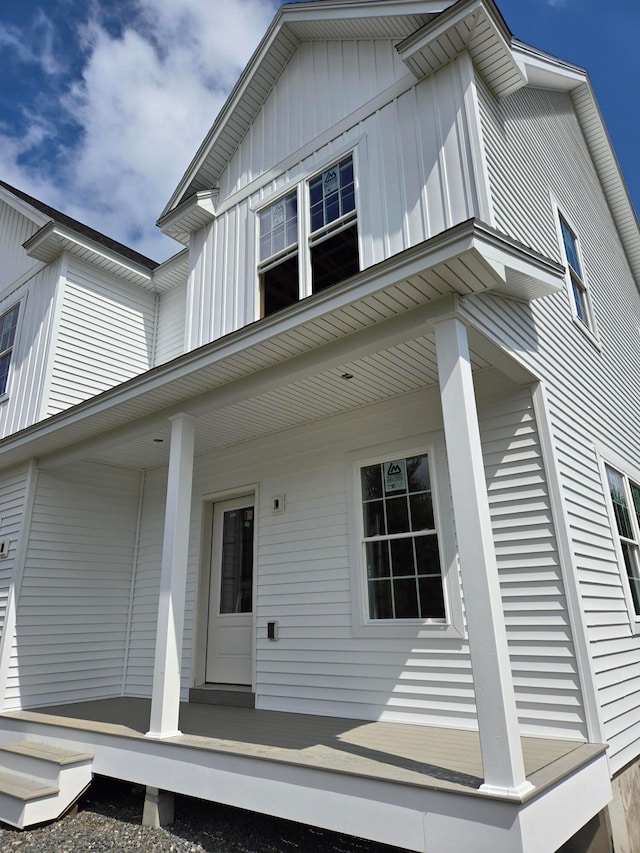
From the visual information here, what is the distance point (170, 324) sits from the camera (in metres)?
8.82

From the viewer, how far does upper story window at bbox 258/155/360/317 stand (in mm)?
5348

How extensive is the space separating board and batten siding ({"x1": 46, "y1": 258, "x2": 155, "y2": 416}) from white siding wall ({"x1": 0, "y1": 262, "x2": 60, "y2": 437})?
182mm

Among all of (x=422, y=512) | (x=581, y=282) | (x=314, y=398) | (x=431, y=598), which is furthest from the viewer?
(x=581, y=282)

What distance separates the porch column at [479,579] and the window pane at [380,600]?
1934 mm

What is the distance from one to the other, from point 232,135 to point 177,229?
1.31 meters

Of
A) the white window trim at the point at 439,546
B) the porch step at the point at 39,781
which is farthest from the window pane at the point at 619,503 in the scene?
the porch step at the point at 39,781

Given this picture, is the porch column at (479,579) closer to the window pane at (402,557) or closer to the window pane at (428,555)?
the window pane at (428,555)

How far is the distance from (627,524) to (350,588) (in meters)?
3.03

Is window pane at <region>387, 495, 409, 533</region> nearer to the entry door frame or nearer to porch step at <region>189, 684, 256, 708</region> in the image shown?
the entry door frame

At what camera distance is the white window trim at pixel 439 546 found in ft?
14.7

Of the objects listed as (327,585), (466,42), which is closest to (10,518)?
(327,585)

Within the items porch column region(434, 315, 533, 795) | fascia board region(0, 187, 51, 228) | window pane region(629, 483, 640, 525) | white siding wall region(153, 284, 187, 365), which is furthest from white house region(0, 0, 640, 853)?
white siding wall region(153, 284, 187, 365)

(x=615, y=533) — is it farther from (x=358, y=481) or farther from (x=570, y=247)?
(x=570, y=247)

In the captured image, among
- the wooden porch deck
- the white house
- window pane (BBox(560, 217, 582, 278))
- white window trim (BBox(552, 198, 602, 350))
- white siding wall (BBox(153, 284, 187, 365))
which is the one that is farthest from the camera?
white siding wall (BBox(153, 284, 187, 365))
